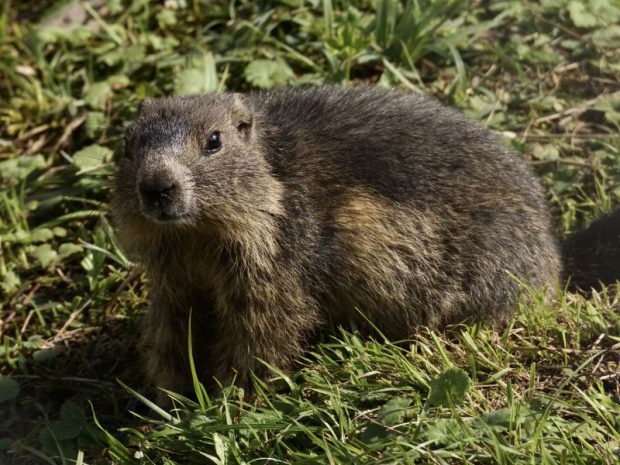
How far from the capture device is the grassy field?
4398mm

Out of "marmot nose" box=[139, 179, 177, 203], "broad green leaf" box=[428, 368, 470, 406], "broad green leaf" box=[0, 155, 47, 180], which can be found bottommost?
"broad green leaf" box=[0, 155, 47, 180]

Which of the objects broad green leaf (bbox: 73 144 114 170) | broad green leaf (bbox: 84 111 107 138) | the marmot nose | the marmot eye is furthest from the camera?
broad green leaf (bbox: 84 111 107 138)

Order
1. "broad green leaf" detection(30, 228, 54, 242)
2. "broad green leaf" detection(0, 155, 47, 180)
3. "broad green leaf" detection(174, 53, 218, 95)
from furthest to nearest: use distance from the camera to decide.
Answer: "broad green leaf" detection(174, 53, 218, 95)
"broad green leaf" detection(0, 155, 47, 180)
"broad green leaf" detection(30, 228, 54, 242)

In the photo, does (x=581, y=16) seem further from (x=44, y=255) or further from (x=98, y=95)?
(x=44, y=255)

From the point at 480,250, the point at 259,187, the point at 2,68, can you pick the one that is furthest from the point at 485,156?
the point at 2,68

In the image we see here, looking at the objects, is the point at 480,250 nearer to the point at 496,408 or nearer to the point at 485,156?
the point at 485,156

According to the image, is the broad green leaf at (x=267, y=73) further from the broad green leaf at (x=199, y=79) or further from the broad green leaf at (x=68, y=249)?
the broad green leaf at (x=68, y=249)

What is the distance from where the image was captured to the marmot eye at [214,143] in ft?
16.1

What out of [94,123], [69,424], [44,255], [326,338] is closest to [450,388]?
[326,338]

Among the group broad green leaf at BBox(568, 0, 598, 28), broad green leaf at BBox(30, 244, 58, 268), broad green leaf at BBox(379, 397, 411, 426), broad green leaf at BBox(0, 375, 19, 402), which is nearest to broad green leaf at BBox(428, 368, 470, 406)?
broad green leaf at BBox(379, 397, 411, 426)

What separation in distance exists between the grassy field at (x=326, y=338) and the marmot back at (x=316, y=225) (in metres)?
0.23

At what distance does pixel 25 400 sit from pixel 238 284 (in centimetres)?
175

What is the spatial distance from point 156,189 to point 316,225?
983 millimetres

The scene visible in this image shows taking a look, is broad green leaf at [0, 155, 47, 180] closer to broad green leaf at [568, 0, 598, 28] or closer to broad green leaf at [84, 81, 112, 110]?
broad green leaf at [84, 81, 112, 110]
